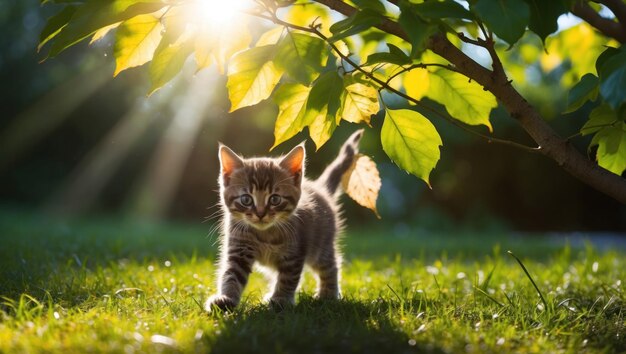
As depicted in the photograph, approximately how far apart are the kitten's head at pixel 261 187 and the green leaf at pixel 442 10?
1.50 metres

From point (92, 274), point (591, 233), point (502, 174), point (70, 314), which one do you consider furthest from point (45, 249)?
A: point (591, 233)

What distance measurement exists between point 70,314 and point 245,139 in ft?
23.4

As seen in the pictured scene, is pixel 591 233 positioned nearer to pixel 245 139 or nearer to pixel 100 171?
pixel 245 139

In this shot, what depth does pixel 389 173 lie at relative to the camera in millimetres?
9867

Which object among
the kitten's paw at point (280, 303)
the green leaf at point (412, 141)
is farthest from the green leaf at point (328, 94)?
the kitten's paw at point (280, 303)

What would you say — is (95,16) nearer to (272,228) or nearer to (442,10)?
(442,10)

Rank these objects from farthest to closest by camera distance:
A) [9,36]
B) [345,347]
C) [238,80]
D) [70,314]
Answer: [9,36], [70,314], [238,80], [345,347]

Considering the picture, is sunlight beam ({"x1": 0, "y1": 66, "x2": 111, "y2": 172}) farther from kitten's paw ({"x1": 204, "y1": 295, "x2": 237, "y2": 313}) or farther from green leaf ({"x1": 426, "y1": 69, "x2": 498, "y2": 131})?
green leaf ({"x1": 426, "y1": 69, "x2": 498, "y2": 131})

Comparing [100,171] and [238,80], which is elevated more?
[238,80]

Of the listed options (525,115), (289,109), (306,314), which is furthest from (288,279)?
(525,115)

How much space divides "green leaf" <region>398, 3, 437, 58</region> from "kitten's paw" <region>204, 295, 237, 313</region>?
1.34 meters

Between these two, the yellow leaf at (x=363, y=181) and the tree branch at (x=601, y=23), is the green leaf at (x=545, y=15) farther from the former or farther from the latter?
the yellow leaf at (x=363, y=181)

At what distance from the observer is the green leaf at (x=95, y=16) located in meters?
1.76

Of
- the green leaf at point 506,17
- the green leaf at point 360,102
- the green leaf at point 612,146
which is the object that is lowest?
the green leaf at point 612,146
